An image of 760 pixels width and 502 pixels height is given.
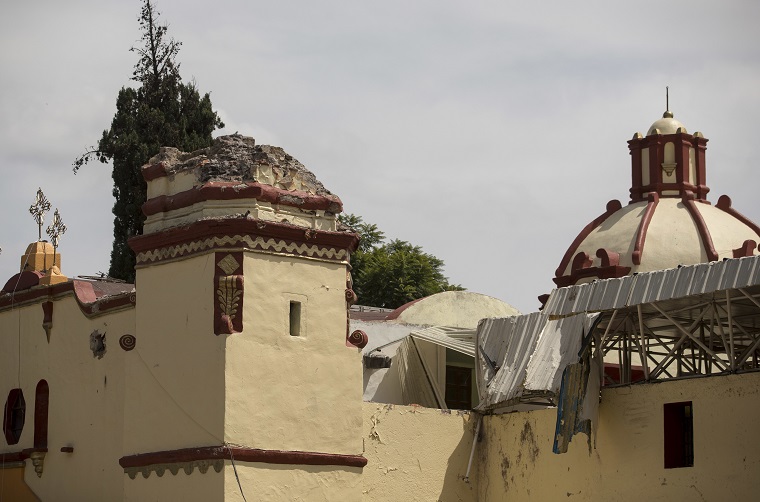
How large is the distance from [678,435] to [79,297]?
825 centimetres

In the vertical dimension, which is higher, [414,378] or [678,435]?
[414,378]

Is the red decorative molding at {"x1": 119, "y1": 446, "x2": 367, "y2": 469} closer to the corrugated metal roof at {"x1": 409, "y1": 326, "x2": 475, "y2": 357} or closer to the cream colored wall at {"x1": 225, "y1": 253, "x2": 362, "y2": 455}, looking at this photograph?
the cream colored wall at {"x1": 225, "y1": 253, "x2": 362, "y2": 455}

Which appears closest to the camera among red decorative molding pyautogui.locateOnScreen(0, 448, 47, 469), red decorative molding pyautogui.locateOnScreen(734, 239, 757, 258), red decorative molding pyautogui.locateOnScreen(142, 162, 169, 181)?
red decorative molding pyautogui.locateOnScreen(142, 162, 169, 181)

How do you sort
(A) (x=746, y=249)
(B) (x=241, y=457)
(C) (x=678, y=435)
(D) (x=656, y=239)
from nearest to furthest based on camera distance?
(B) (x=241, y=457) → (C) (x=678, y=435) → (A) (x=746, y=249) → (D) (x=656, y=239)

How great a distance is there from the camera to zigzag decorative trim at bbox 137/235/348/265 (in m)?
18.5

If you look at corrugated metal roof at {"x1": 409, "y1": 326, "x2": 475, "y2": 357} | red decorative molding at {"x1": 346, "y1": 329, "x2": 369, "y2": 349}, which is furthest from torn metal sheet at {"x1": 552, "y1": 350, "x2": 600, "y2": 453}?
corrugated metal roof at {"x1": 409, "y1": 326, "x2": 475, "y2": 357}

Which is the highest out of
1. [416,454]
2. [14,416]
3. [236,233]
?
[236,233]

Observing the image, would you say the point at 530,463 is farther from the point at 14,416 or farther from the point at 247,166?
the point at 14,416

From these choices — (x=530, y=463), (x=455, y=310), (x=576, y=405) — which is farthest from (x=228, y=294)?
(x=455, y=310)

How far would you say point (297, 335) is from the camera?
61.7 feet

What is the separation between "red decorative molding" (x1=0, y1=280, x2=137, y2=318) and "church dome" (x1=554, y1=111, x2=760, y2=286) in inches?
385

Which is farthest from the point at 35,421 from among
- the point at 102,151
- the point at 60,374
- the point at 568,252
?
the point at 102,151

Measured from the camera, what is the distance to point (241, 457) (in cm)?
1802

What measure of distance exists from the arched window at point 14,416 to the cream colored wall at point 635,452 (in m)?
6.62
